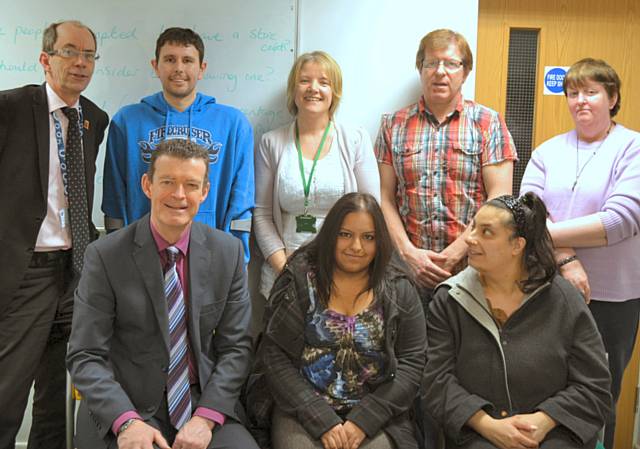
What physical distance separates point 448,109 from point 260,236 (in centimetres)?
104

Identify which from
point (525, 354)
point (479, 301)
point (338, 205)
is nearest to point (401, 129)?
point (338, 205)

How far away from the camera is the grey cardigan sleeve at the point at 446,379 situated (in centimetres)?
201

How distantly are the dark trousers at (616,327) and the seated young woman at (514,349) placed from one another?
1.72 ft

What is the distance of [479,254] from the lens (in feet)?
6.87

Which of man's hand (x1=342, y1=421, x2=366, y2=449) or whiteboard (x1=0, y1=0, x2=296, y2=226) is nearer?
man's hand (x1=342, y1=421, x2=366, y2=449)

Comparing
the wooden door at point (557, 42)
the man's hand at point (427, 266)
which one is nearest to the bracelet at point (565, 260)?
the man's hand at point (427, 266)

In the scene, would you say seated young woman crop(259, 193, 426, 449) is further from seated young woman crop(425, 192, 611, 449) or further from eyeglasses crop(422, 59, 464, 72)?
eyeglasses crop(422, 59, 464, 72)

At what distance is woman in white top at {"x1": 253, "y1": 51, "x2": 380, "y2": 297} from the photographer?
8.84 ft

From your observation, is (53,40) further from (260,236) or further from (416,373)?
(416,373)

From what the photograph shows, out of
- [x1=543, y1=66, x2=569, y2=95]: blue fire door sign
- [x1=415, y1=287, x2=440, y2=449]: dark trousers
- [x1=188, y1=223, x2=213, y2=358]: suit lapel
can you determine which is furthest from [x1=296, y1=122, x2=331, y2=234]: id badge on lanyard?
[x1=543, y1=66, x2=569, y2=95]: blue fire door sign

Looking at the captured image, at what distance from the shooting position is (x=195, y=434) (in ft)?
6.34

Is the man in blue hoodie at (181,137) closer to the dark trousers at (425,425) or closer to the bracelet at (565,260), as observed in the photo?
the dark trousers at (425,425)

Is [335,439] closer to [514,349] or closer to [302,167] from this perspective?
[514,349]

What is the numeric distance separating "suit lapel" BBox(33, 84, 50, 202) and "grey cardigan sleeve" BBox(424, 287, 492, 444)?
5.06 ft
